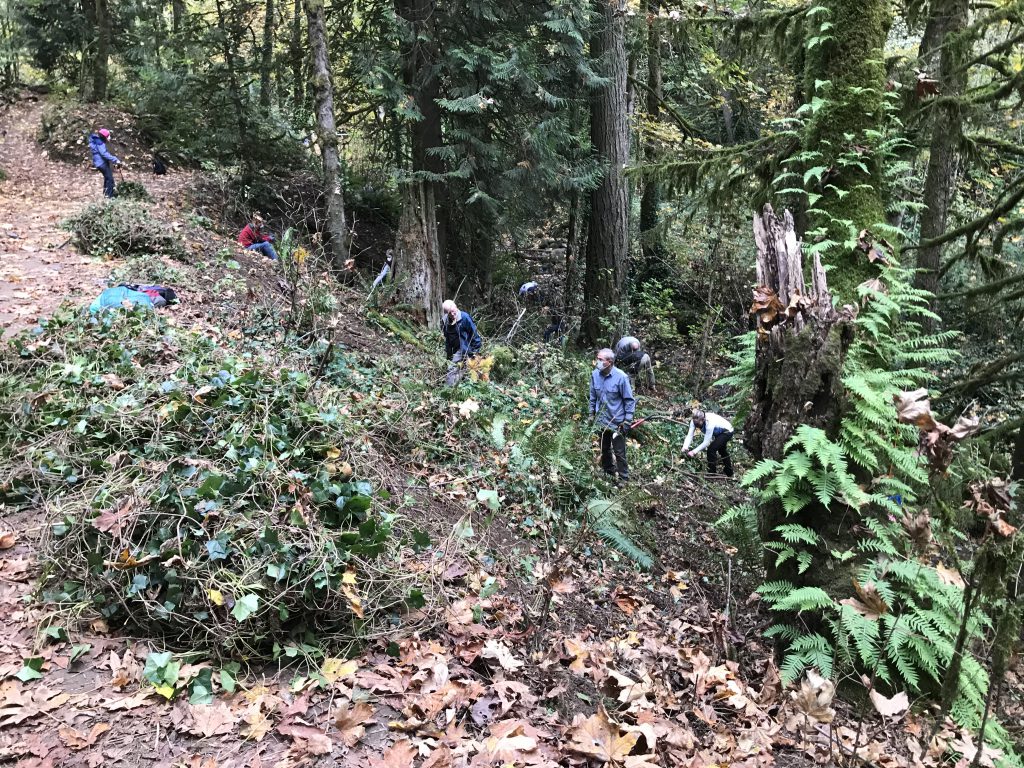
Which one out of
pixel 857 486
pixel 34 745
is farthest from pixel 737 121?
pixel 34 745

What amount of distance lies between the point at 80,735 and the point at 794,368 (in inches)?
186

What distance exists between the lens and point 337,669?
3.50 m

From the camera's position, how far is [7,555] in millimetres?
4176

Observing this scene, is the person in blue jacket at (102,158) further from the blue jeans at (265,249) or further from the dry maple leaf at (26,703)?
the dry maple leaf at (26,703)

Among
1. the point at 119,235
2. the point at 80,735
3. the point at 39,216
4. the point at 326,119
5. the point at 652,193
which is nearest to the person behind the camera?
the point at 80,735

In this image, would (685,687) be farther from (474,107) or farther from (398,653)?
(474,107)

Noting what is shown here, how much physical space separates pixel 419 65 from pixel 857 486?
423 inches

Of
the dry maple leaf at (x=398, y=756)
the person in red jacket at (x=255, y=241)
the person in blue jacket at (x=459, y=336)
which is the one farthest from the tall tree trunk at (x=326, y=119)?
the dry maple leaf at (x=398, y=756)

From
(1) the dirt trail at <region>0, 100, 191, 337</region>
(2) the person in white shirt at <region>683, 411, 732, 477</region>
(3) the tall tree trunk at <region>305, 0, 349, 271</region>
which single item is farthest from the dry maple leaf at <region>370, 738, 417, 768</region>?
(3) the tall tree trunk at <region>305, 0, 349, 271</region>

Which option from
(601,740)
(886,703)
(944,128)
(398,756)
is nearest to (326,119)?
(944,128)

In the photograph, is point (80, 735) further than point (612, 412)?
No

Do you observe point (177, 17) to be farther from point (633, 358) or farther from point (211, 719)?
point (211, 719)

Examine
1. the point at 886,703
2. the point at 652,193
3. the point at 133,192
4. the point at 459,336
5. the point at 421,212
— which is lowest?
the point at 886,703

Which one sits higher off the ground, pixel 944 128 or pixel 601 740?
pixel 944 128
